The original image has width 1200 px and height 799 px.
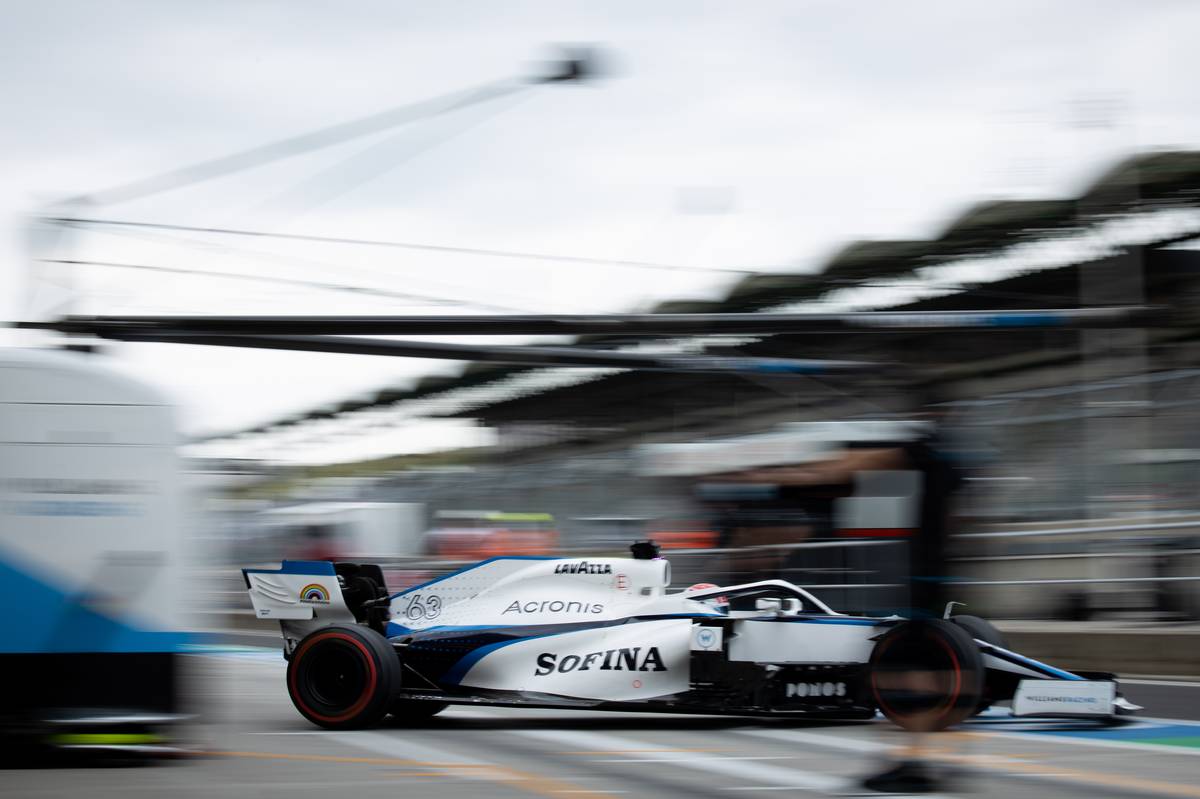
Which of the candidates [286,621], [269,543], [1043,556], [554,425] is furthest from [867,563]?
[269,543]

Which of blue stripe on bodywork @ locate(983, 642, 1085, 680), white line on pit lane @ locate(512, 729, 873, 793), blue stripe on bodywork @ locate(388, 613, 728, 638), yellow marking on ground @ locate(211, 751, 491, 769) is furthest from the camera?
blue stripe on bodywork @ locate(388, 613, 728, 638)

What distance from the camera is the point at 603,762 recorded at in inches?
292

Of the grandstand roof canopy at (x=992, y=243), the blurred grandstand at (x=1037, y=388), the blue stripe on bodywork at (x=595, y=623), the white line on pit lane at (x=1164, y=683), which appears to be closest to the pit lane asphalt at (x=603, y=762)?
the blue stripe on bodywork at (x=595, y=623)

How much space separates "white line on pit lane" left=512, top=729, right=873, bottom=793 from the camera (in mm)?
6469

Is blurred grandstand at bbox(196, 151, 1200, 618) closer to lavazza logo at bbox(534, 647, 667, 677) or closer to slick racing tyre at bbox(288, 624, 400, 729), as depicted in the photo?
lavazza logo at bbox(534, 647, 667, 677)

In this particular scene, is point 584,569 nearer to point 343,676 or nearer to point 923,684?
point 343,676

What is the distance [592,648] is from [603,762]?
6.20ft

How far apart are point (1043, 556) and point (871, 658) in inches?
339

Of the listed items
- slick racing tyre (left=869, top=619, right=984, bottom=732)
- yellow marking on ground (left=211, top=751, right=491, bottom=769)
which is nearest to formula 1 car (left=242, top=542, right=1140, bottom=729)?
yellow marking on ground (left=211, top=751, right=491, bottom=769)

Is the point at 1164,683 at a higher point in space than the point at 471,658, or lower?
lower

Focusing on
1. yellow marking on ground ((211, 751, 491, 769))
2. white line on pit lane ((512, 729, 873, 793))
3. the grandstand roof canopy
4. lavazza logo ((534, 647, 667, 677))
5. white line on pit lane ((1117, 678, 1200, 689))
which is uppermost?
the grandstand roof canopy

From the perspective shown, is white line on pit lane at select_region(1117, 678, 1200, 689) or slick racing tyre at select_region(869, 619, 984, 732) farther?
white line on pit lane at select_region(1117, 678, 1200, 689)

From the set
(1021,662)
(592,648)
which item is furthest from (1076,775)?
(592,648)

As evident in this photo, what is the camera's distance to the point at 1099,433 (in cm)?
1630
